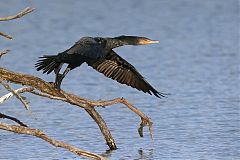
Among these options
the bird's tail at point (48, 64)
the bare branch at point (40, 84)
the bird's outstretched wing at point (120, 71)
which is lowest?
the bare branch at point (40, 84)

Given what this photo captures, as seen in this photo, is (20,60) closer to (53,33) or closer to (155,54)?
(155,54)

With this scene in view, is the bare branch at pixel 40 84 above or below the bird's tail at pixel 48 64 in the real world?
below

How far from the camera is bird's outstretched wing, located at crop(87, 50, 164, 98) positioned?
8648mm

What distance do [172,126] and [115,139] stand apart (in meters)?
0.94

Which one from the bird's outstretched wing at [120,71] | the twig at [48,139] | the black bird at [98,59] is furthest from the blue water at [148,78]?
the twig at [48,139]

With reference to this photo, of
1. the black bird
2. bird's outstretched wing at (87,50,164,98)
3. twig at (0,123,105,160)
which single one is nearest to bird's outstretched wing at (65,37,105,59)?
the black bird

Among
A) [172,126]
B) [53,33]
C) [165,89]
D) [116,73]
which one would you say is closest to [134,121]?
[172,126]

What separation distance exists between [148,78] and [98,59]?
4.90 meters

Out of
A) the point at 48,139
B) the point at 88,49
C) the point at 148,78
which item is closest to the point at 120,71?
the point at 88,49

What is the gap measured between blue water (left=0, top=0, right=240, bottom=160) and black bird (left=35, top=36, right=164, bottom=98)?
2.51ft

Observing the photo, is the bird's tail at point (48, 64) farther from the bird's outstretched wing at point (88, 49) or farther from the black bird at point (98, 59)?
the bird's outstretched wing at point (88, 49)

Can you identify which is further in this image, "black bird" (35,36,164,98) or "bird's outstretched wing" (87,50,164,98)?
"bird's outstretched wing" (87,50,164,98)

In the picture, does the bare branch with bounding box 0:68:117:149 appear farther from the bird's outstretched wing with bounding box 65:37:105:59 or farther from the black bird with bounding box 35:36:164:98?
the bird's outstretched wing with bounding box 65:37:105:59

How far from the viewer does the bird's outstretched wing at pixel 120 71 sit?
865 centimetres
